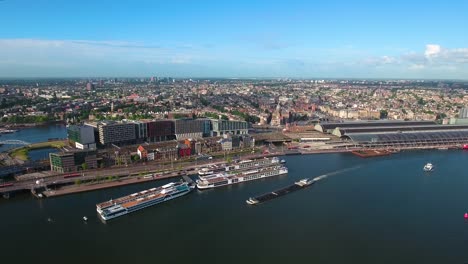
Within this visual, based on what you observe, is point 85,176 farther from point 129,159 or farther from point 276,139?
point 276,139

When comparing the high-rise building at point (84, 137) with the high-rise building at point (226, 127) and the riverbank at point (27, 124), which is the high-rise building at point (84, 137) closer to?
the high-rise building at point (226, 127)

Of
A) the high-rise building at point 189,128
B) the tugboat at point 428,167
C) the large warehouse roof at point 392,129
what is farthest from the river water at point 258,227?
the large warehouse roof at point 392,129

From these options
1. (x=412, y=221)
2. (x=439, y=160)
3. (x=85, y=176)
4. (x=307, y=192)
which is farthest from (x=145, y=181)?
(x=439, y=160)

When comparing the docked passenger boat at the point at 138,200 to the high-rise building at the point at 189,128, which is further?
the high-rise building at the point at 189,128

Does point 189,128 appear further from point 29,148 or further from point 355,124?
point 355,124

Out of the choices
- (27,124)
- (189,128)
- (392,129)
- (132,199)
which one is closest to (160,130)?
(189,128)
